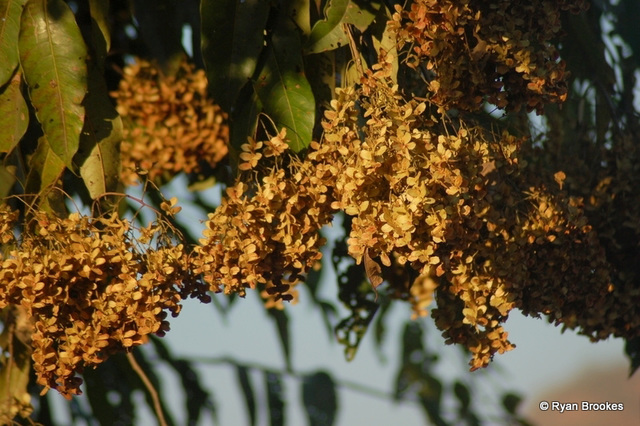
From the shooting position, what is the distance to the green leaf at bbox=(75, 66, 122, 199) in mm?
1481

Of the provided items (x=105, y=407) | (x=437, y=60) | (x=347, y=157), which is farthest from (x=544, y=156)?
(x=105, y=407)

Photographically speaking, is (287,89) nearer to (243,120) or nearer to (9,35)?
(243,120)

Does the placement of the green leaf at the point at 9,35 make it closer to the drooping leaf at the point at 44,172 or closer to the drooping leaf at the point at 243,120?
the drooping leaf at the point at 44,172

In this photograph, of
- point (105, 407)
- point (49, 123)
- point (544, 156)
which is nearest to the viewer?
point (49, 123)

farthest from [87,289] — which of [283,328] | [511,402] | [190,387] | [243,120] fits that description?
[511,402]

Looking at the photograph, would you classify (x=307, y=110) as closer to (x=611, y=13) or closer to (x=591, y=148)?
(x=591, y=148)

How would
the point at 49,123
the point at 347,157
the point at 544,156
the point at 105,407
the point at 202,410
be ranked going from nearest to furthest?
the point at 347,157
the point at 49,123
the point at 544,156
the point at 105,407
the point at 202,410

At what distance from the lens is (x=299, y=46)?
1.45 m

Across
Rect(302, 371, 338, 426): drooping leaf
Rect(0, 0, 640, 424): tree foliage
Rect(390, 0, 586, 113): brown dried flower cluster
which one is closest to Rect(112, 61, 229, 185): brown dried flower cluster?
Rect(0, 0, 640, 424): tree foliage

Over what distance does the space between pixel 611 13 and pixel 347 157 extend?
1388mm

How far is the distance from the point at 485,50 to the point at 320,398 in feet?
4.30

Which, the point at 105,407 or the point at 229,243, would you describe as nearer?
the point at 229,243

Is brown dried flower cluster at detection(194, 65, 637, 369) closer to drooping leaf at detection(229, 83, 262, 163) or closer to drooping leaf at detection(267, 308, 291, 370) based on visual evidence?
drooping leaf at detection(229, 83, 262, 163)

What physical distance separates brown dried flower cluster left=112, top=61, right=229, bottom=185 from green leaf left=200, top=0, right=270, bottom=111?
2.08 feet
